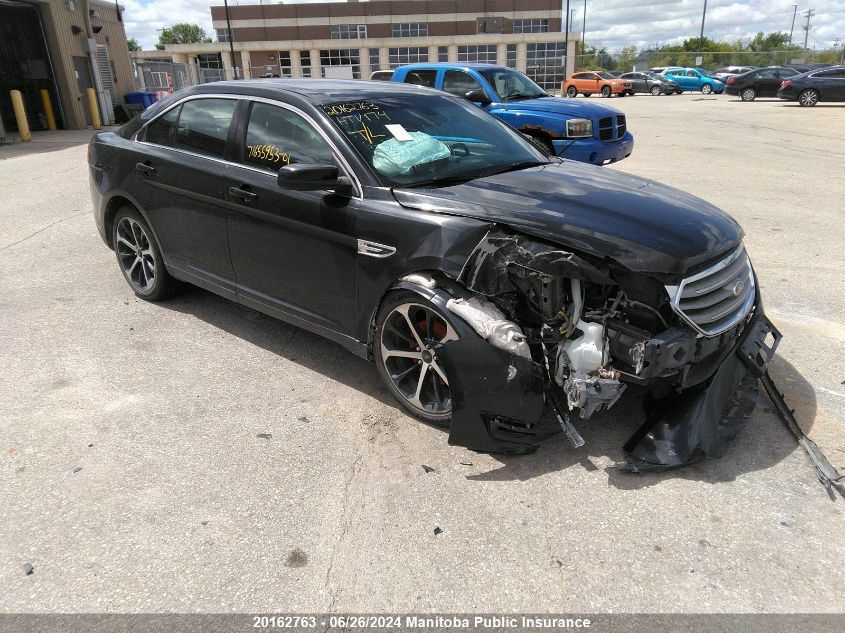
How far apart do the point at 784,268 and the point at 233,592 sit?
5584 millimetres

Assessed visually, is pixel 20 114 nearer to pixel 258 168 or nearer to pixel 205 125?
pixel 205 125

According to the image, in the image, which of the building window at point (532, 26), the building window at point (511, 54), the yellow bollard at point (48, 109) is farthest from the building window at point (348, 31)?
the yellow bollard at point (48, 109)

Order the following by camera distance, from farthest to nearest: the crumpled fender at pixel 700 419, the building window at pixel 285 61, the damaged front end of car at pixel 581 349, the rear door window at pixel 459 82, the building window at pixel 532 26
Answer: the building window at pixel 532 26 → the building window at pixel 285 61 → the rear door window at pixel 459 82 → the crumpled fender at pixel 700 419 → the damaged front end of car at pixel 581 349

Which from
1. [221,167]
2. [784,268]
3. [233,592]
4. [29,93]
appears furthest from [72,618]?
[29,93]

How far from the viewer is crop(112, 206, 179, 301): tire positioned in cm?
511

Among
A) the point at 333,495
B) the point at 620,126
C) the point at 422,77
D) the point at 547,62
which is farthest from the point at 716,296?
the point at 547,62

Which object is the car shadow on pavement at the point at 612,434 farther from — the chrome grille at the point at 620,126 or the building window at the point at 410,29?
the building window at the point at 410,29

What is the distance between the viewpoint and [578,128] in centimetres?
958

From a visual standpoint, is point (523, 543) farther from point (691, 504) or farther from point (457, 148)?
point (457, 148)

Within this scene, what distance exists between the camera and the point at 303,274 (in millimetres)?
3916

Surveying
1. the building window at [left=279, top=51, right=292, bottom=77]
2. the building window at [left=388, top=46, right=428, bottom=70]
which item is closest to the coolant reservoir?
the building window at [left=388, top=46, right=428, bottom=70]

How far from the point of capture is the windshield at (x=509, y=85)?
11.2 m

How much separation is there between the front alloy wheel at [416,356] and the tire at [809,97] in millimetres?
28033

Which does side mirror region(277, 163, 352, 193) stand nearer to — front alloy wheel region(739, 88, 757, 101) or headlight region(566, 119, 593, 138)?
headlight region(566, 119, 593, 138)
